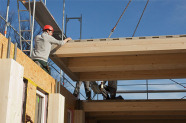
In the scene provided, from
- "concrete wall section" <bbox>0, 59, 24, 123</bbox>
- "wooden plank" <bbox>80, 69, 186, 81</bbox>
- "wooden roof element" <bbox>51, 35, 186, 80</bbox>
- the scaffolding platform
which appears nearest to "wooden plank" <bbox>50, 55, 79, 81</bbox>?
"wooden roof element" <bbox>51, 35, 186, 80</bbox>

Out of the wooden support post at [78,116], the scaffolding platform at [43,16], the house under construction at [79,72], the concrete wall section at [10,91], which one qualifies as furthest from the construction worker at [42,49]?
the wooden support post at [78,116]

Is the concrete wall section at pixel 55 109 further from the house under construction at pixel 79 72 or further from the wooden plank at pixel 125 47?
the wooden plank at pixel 125 47

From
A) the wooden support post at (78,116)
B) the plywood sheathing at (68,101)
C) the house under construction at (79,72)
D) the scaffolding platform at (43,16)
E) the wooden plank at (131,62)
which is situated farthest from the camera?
the wooden support post at (78,116)

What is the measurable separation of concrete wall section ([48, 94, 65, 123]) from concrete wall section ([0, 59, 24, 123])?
6.97ft

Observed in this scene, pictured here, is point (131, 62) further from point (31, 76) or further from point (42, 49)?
point (31, 76)

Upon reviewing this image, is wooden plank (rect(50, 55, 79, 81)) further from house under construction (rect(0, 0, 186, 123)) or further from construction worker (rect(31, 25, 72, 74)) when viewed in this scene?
construction worker (rect(31, 25, 72, 74))

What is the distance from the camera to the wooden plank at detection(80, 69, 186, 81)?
30.8ft

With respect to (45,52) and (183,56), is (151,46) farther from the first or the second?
(45,52)

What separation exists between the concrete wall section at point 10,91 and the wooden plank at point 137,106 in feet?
18.5

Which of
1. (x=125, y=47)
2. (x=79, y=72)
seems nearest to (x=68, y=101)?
(x=79, y=72)

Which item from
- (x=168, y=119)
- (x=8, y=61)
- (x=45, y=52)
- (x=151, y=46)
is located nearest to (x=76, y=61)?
(x=45, y=52)

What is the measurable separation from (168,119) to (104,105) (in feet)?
15.0

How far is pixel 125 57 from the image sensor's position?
848 cm

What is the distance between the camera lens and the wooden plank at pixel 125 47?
721 cm
